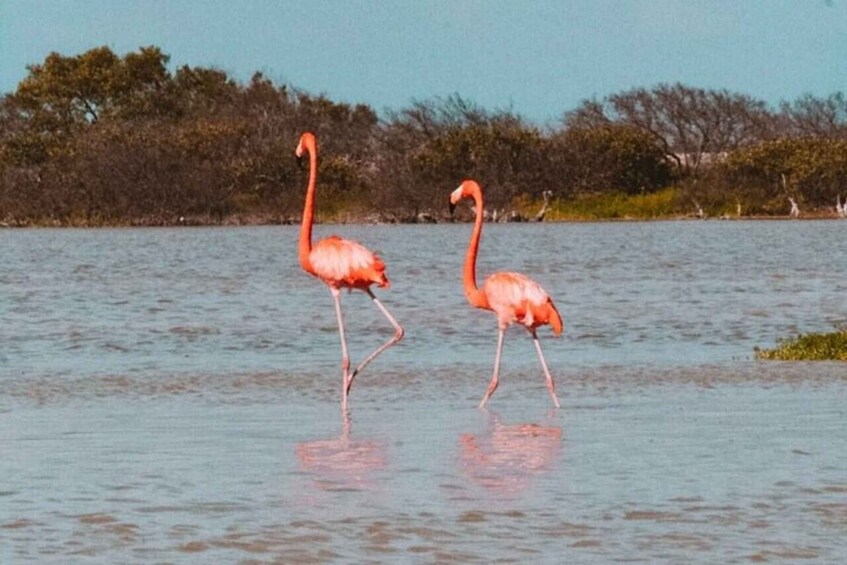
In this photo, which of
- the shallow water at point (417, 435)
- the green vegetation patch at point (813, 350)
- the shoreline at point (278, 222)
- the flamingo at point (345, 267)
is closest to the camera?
the shallow water at point (417, 435)

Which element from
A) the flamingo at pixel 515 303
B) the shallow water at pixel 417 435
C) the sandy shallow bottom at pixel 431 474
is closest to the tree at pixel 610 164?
the shallow water at pixel 417 435

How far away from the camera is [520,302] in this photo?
1327cm

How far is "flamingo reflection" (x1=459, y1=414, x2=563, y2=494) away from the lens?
944 cm

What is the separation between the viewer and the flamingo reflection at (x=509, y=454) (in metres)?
9.44

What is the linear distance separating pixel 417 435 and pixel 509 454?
0.96 m

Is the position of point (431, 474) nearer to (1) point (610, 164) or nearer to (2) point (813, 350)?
(2) point (813, 350)

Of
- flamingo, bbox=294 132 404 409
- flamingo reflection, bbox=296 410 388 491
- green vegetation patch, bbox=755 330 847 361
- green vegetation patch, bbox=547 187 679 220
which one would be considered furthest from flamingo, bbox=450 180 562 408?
green vegetation patch, bbox=547 187 679 220

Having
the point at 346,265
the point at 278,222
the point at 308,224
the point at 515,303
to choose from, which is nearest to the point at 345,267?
the point at 346,265

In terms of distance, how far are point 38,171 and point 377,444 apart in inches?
2439

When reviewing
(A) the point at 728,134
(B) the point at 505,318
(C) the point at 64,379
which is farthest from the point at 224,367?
(A) the point at 728,134

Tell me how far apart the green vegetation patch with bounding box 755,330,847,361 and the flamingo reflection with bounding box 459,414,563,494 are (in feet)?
14.9

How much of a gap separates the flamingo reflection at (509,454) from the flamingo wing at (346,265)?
7.28ft

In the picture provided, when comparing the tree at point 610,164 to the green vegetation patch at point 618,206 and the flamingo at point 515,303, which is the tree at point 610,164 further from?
the flamingo at point 515,303

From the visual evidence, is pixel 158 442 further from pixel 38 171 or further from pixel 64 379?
pixel 38 171
